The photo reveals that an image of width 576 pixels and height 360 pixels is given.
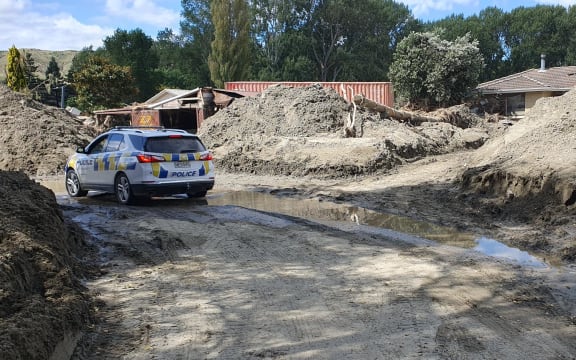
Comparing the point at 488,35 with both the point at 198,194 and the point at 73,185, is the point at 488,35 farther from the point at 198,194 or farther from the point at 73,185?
the point at 73,185

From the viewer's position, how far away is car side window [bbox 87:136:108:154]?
1378cm

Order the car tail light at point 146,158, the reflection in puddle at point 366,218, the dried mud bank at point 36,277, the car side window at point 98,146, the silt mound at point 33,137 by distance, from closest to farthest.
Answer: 1. the dried mud bank at point 36,277
2. the reflection in puddle at point 366,218
3. the car tail light at point 146,158
4. the car side window at point 98,146
5. the silt mound at point 33,137

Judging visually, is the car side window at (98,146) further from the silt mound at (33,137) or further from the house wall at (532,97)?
the house wall at (532,97)

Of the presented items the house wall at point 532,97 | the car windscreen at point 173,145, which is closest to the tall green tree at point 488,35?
the house wall at point 532,97

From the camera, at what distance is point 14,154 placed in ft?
72.9

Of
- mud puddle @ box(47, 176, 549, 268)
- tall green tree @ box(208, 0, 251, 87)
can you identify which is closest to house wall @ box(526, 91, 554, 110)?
mud puddle @ box(47, 176, 549, 268)

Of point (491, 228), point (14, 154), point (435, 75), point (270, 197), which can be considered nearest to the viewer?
point (491, 228)

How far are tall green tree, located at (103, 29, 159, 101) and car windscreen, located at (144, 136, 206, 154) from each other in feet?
171

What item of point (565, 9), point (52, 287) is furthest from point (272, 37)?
point (52, 287)

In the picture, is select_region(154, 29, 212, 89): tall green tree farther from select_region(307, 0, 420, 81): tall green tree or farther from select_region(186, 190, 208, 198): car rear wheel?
select_region(186, 190, 208, 198): car rear wheel

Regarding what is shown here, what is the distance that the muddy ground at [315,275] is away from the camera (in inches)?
194

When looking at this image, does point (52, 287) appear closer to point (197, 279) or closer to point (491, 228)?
point (197, 279)

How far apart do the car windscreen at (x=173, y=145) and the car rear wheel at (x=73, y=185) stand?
9.38 feet

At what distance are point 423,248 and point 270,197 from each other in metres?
6.67
